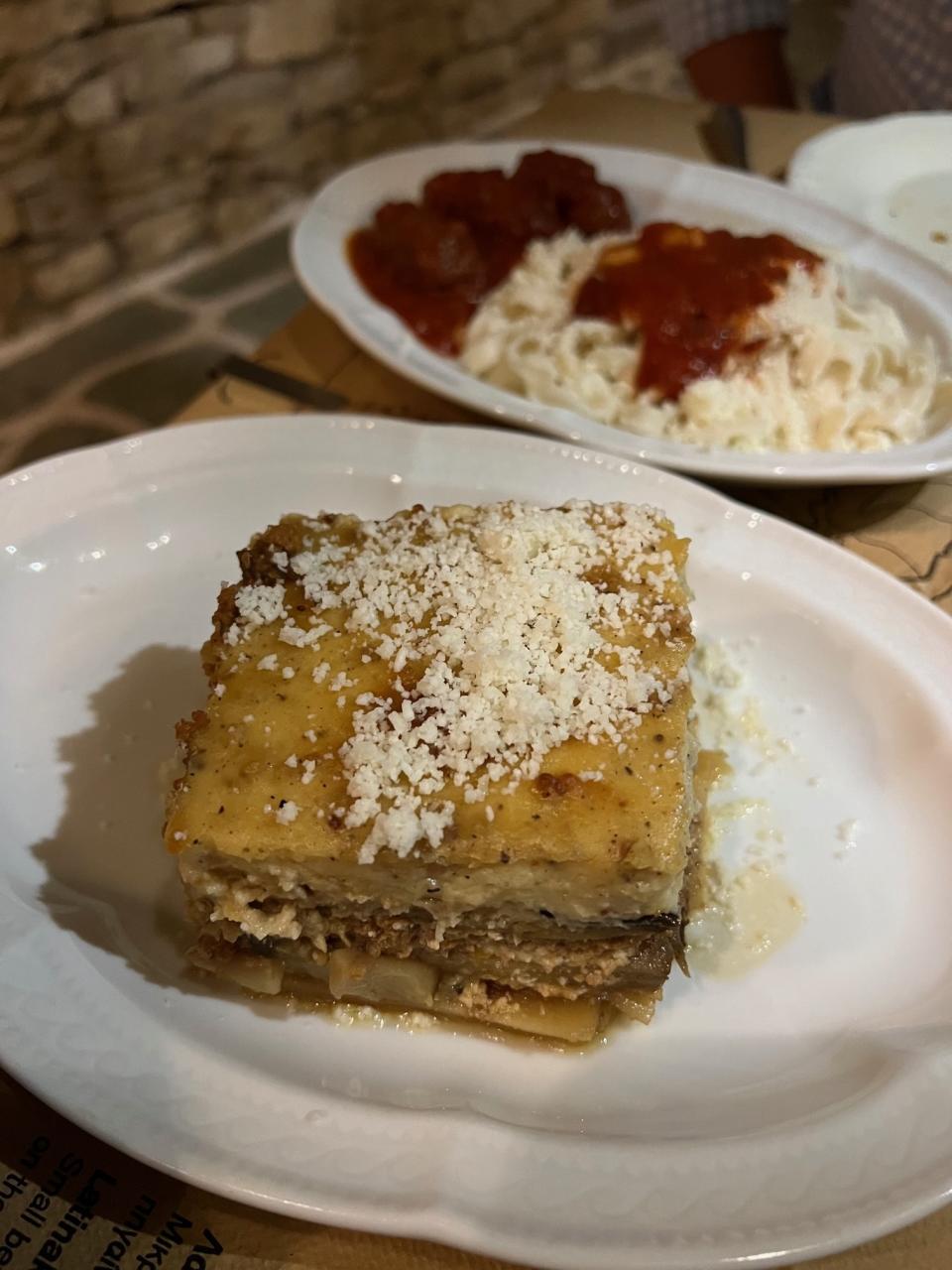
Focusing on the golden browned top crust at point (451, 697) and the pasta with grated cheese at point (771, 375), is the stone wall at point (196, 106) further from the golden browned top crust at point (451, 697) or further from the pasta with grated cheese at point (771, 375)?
the golden browned top crust at point (451, 697)

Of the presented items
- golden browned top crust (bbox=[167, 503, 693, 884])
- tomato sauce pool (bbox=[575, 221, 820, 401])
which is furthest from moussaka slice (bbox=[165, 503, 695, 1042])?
tomato sauce pool (bbox=[575, 221, 820, 401])

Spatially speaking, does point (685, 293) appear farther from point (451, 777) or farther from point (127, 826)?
point (127, 826)

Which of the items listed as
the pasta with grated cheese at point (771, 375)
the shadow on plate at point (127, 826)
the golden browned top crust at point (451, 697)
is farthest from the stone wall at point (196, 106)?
the golden browned top crust at point (451, 697)

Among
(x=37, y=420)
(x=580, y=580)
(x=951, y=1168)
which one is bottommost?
(x=37, y=420)

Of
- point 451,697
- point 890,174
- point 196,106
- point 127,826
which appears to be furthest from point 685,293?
point 196,106

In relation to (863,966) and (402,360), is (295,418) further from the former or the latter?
(863,966)

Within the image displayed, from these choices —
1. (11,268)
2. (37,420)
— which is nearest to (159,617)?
(37,420)
